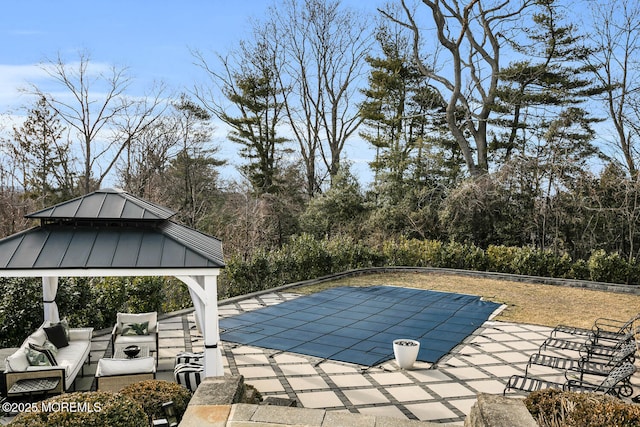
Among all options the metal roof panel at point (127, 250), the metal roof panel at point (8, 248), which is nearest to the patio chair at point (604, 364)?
the metal roof panel at point (127, 250)

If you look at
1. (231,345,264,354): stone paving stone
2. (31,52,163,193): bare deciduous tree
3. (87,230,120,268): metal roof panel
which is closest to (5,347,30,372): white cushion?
(87,230,120,268): metal roof panel

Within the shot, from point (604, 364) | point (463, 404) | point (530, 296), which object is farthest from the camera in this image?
point (530, 296)

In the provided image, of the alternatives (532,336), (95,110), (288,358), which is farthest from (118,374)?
(95,110)

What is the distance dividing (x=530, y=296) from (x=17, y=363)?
10.7 meters

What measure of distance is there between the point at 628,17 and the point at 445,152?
7.93 meters

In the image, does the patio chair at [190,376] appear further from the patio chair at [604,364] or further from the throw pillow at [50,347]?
the patio chair at [604,364]

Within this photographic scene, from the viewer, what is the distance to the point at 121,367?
539 cm

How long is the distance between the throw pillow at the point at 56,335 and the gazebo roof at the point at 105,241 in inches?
56.2

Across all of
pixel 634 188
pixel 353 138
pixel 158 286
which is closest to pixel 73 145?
pixel 158 286

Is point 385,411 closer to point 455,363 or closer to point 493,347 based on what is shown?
point 455,363

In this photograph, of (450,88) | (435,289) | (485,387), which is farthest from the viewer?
(450,88)

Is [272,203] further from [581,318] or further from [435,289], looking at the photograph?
[581,318]

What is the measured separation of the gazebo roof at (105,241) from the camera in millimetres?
5465

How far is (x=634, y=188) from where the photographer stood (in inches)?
581
